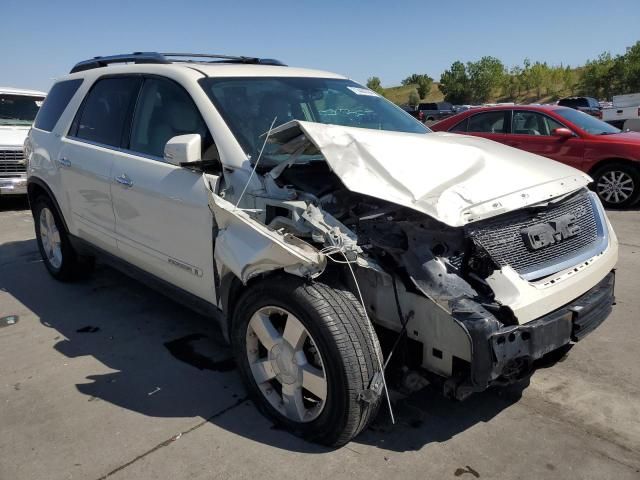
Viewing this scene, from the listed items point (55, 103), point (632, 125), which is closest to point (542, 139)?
point (632, 125)

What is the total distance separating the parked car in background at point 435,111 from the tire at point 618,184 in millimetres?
27743

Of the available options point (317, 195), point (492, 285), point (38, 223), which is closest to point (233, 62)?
point (317, 195)

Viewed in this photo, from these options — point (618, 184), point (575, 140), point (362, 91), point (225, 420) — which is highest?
point (362, 91)

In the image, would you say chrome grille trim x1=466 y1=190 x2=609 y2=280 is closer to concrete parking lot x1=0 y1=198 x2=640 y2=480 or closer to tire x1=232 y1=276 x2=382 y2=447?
tire x1=232 y1=276 x2=382 y2=447

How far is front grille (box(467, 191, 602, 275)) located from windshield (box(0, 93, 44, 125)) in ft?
33.0

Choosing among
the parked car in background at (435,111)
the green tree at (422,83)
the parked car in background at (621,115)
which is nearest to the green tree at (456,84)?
the green tree at (422,83)

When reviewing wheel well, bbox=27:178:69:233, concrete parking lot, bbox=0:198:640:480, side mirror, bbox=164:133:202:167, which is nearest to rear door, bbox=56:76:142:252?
wheel well, bbox=27:178:69:233

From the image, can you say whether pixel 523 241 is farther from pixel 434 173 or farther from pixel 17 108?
pixel 17 108

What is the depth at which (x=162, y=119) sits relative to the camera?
146 inches

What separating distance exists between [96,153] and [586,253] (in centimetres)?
342

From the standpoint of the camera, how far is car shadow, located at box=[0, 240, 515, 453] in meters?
2.92

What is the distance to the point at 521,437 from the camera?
2.80m

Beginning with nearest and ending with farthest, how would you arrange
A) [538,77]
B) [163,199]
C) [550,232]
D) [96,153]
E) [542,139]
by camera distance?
[550,232] < [163,199] < [96,153] < [542,139] < [538,77]

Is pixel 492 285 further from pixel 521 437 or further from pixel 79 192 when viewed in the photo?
pixel 79 192
